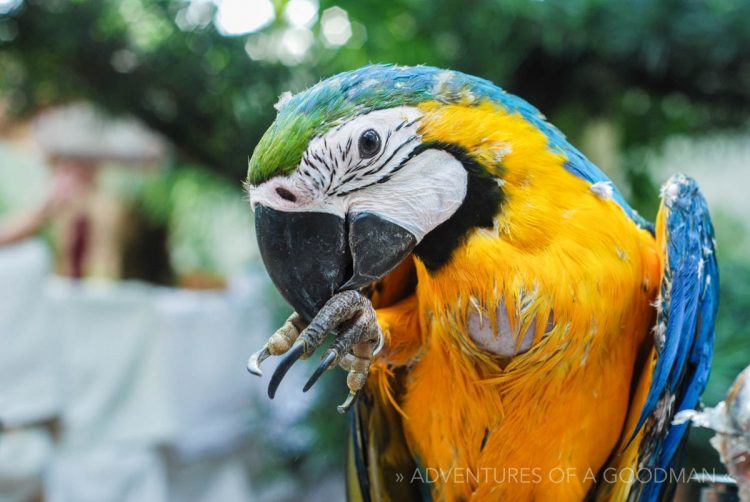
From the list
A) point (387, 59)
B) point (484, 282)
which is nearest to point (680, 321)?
point (484, 282)

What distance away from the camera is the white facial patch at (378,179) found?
1.96ft

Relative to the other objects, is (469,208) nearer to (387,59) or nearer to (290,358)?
(290,358)

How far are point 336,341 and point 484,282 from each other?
139mm

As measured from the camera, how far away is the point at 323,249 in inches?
24.4

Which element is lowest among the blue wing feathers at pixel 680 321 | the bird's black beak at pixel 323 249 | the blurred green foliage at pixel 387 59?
the blue wing feathers at pixel 680 321

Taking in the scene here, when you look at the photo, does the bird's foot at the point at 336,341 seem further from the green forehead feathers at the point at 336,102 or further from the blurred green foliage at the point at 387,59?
the blurred green foliage at the point at 387,59

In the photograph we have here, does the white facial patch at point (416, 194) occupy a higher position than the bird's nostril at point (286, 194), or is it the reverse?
the bird's nostril at point (286, 194)

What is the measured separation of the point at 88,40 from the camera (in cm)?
150

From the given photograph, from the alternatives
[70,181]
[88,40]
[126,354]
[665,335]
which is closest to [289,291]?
[665,335]

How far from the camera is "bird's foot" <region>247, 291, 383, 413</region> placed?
58 centimetres

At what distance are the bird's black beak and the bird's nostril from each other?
0.01 m

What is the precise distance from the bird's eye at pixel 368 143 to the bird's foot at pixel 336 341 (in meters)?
0.12

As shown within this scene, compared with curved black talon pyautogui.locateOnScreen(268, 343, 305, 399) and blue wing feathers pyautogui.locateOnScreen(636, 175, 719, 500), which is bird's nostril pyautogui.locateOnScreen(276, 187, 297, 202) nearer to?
curved black talon pyautogui.locateOnScreen(268, 343, 305, 399)

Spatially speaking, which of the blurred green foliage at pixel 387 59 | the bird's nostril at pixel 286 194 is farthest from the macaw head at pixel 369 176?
A: the blurred green foliage at pixel 387 59
